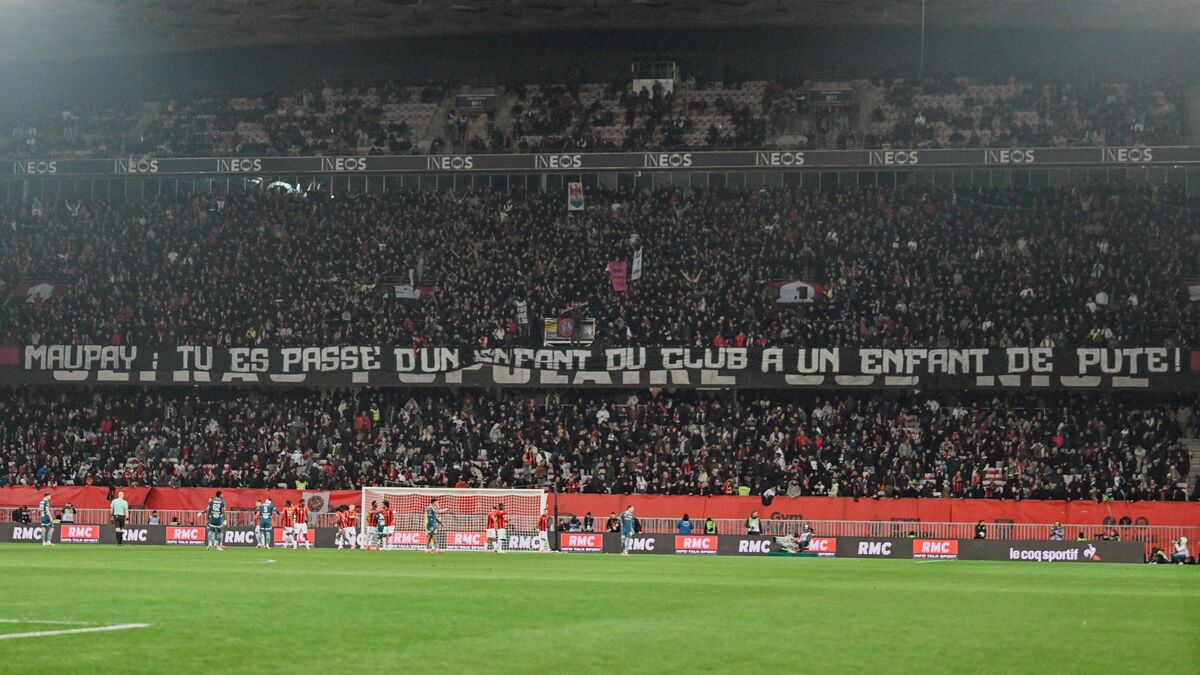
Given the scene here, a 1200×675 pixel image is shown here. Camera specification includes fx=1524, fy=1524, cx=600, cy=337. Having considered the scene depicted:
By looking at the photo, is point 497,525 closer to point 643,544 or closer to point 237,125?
point 643,544

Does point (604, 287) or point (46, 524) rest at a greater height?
point (604, 287)

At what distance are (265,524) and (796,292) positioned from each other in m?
25.0

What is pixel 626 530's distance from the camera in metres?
48.5

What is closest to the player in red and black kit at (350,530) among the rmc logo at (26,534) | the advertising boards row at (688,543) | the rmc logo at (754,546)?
the advertising boards row at (688,543)

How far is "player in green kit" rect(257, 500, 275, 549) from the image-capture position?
159ft

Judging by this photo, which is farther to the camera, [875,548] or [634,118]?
[634,118]

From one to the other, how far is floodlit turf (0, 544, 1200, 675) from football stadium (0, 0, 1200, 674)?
17.2ft

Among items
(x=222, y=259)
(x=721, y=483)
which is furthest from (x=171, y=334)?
(x=721, y=483)

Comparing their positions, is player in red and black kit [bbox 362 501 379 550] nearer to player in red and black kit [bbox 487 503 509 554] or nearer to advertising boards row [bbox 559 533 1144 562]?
player in red and black kit [bbox 487 503 509 554]


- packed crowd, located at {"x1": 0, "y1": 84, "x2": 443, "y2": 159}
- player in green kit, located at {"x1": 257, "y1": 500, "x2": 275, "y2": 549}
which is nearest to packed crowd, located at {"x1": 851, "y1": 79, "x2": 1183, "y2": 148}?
packed crowd, located at {"x1": 0, "y1": 84, "x2": 443, "y2": 159}

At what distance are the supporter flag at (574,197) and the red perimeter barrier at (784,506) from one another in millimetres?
19233

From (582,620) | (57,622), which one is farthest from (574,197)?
(57,622)

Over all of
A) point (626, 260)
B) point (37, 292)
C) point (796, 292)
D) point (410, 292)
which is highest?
point (626, 260)

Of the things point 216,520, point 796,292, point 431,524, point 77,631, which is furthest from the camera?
point 796,292
